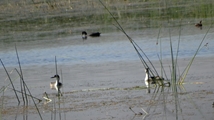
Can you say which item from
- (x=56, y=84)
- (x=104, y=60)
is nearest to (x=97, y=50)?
(x=104, y=60)

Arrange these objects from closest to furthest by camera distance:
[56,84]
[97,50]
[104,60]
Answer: [56,84], [104,60], [97,50]

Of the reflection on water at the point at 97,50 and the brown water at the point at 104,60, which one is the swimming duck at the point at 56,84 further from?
the reflection on water at the point at 97,50

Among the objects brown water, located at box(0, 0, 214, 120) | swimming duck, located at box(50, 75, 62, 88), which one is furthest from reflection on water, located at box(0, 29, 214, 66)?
swimming duck, located at box(50, 75, 62, 88)

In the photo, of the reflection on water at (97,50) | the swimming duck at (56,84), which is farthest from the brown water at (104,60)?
the swimming duck at (56,84)

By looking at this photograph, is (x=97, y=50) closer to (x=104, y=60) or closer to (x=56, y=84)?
(x=104, y=60)

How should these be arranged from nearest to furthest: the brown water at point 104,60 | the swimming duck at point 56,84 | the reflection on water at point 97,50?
the brown water at point 104,60 < the swimming duck at point 56,84 < the reflection on water at point 97,50

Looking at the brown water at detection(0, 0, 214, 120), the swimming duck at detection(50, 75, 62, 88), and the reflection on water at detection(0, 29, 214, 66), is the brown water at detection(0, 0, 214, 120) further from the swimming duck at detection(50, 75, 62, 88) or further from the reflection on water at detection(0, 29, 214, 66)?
the swimming duck at detection(50, 75, 62, 88)

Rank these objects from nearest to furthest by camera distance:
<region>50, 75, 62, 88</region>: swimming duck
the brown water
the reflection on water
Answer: the brown water, <region>50, 75, 62, 88</region>: swimming duck, the reflection on water

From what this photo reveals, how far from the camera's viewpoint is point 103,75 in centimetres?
1069

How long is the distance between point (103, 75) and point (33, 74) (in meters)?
1.85

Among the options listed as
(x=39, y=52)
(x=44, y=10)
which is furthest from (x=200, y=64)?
(x=44, y=10)

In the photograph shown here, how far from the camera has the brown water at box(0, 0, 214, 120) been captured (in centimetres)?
797

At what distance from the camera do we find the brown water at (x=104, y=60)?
7.97m

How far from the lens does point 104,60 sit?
12.8 m
